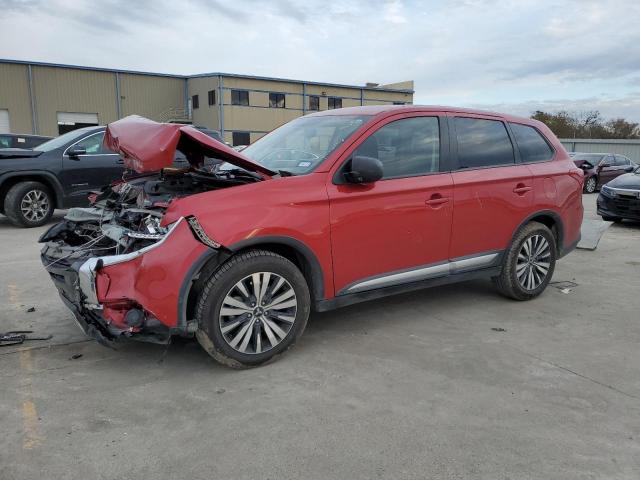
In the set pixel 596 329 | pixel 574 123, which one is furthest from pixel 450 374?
pixel 574 123

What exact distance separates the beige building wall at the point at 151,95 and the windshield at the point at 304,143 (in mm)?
33382

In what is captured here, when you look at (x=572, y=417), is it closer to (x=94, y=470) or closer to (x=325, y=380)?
(x=325, y=380)

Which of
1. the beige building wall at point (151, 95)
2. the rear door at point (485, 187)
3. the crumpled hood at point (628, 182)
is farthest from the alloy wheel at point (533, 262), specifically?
the beige building wall at point (151, 95)

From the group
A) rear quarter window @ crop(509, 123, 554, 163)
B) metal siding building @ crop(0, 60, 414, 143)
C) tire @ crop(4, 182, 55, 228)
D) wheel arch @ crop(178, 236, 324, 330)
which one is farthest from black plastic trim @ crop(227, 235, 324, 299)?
metal siding building @ crop(0, 60, 414, 143)

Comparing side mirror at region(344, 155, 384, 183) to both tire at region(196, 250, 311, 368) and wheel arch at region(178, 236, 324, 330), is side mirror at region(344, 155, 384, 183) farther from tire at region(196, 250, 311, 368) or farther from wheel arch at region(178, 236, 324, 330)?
tire at region(196, 250, 311, 368)

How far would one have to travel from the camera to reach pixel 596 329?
467 cm

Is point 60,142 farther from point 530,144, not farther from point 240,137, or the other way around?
point 240,137

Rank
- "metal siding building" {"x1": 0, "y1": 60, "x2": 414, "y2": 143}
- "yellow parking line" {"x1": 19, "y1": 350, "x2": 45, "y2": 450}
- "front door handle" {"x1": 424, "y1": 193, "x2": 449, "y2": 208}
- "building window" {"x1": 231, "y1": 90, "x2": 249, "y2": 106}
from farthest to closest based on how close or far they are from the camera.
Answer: "building window" {"x1": 231, "y1": 90, "x2": 249, "y2": 106}
"metal siding building" {"x1": 0, "y1": 60, "x2": 414, "y2": 143}
"front door handle" {"x1": 424, "y1": 193, "x2": 449, "y2": 208}
"yellow parking line" {"x1": 19, "y1": 350, "x2": 45, "y2": 450}

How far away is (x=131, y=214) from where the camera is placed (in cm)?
384

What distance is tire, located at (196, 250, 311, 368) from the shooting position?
345 cm

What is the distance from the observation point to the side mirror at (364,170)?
12.5 feet

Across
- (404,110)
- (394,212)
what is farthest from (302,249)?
(404,110)

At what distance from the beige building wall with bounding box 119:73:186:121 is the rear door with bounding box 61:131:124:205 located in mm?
27684

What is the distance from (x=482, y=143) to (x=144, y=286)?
3.24m
